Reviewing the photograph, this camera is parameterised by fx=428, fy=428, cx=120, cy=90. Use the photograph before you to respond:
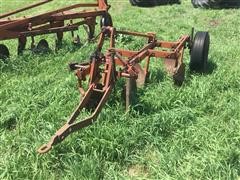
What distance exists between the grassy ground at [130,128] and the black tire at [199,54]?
20 centimetres

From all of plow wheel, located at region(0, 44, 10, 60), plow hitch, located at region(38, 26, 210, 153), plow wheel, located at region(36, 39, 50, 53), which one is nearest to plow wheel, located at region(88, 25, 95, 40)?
plow wheel, located at region(36, 39, 50, 53)

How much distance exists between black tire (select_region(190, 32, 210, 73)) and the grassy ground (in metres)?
0.20

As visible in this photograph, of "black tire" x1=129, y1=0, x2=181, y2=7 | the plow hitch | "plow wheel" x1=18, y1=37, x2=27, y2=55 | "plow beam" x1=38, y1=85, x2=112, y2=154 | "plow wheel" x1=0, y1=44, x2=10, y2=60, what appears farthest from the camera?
"black tire" x1=129, y1=0, x2=181, y2=7

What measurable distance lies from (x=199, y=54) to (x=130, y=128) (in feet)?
8.20

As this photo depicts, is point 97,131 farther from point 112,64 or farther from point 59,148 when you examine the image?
point 112,64

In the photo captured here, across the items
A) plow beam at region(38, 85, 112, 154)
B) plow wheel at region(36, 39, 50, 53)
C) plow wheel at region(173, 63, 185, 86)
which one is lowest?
plow wheel at region(36, 39, 50, 53)

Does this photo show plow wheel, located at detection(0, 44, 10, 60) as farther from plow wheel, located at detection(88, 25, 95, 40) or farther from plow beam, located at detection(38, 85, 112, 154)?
plow beam, located at detection(38, 85, 112, 154)

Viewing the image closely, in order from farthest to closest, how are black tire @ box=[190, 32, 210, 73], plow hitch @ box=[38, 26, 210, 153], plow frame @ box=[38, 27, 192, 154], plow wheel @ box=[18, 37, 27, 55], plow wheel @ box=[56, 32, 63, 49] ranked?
plow wheel @ box=[56, 32, 63, 49] → plow wheel @ box=[18, 37, 27, 55] → black tire @ box=[190, 32, 210, 73] → plow hitch @ box=[38, 26, 210, 153] → plow frame @ box=[38, 27, 192, 154]

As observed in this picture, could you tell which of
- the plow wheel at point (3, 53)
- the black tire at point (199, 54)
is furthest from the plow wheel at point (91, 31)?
the black tire at point (199, 54)

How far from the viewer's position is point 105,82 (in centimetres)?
547

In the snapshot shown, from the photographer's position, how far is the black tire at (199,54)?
7.05 m

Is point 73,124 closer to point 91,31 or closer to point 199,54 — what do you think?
point 199,54

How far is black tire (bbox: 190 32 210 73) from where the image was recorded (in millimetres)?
7051

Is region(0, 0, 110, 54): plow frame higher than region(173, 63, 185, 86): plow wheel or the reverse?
higher
